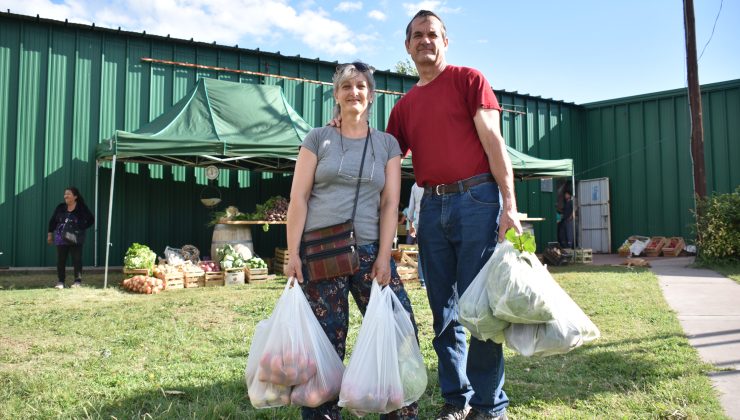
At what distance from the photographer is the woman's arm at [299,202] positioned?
2.36 m

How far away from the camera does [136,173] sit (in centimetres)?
1042

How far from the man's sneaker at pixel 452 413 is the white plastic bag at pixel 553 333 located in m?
0.55

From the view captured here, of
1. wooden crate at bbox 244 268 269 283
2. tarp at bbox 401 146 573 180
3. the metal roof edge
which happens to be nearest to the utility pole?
tarp at bbox 401 146 573 180

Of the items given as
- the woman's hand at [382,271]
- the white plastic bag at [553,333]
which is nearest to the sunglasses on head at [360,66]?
the woman's hand at [382,271]

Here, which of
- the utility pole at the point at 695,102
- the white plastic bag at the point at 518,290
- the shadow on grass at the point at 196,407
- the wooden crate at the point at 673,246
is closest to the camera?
the white plastic bag at the point at 518,290

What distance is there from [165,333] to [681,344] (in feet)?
14.0

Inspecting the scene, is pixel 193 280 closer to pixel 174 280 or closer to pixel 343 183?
pixel 174 280

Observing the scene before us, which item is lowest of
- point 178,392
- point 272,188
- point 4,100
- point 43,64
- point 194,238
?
point 178,392

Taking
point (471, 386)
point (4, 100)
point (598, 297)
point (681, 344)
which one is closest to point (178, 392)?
point (471, 386)

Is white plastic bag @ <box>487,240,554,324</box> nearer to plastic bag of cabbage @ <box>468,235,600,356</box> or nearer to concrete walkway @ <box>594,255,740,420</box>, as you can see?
plastic bag of cabbage @ <box>468,235,600,356</box>

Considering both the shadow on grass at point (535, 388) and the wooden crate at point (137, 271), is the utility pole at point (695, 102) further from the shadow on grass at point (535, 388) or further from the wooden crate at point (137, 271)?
the wooden crate at point (137, 271)

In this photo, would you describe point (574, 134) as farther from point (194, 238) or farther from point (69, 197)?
point (69, 197)

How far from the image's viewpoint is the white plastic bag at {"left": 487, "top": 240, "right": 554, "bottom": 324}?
2.13 meters

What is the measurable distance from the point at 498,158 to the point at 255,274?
6.77 m
